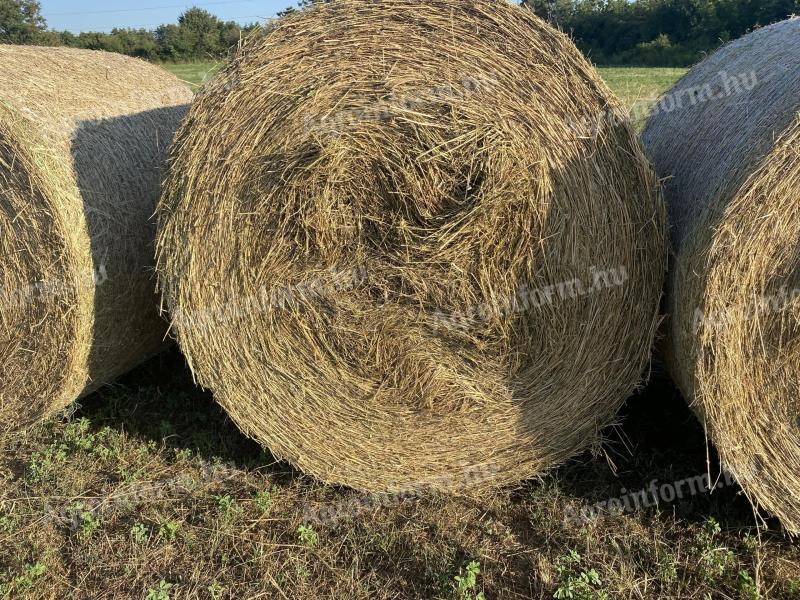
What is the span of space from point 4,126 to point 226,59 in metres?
1.23

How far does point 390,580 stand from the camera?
2.76 meters

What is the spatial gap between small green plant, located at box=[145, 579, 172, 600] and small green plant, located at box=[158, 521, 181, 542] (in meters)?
0.29

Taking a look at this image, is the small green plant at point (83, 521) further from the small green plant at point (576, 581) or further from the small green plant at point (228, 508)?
the small green plant at point (576, 581)

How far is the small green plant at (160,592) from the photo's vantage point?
105 inches

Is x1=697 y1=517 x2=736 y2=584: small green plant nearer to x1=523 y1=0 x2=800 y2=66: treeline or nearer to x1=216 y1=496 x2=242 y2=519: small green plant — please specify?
x1=216 y1=496 x2=242 y2=519: small green plant

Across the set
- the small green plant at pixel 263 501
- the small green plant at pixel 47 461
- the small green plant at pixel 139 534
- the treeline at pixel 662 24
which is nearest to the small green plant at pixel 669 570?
the small green plant at pixel 263 501

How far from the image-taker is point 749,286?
2.46m

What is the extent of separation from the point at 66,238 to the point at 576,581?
2.90 m

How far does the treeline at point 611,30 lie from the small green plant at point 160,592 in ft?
66.4

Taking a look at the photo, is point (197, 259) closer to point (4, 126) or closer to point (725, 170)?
point (4, 126)

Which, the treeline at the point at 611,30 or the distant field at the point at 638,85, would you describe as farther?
the treeline at the point at 611,30

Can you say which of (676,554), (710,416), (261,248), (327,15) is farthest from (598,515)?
(327,15)

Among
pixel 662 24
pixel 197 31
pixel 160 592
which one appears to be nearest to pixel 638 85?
pixel 160 592

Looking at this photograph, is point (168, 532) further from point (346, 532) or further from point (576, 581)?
point (576, 581)
